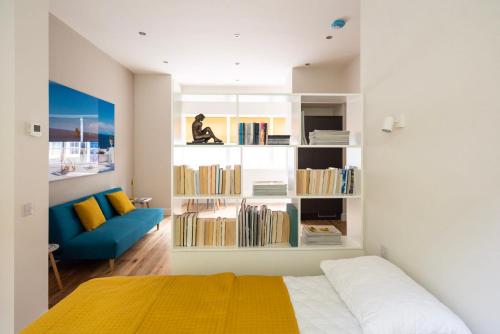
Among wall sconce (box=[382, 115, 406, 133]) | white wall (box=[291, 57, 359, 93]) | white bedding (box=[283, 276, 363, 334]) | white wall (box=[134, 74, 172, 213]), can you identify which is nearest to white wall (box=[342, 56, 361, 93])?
white wall (box=[291, 57, 359, 93])

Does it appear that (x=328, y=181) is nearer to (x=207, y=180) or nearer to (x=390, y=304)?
(x=207, y=180)

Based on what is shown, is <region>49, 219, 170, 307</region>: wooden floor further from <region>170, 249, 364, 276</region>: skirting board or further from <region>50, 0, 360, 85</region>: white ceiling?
<region>50, 0, 360, 85</region>: white ceiling

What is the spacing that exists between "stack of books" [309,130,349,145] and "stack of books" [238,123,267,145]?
1.28 ft

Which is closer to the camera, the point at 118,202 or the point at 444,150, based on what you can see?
the point at 444,150

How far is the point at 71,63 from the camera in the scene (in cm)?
376

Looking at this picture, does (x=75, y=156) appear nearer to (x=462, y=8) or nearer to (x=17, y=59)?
(x=17, y=59)

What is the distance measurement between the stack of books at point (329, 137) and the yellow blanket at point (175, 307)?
1125 mm

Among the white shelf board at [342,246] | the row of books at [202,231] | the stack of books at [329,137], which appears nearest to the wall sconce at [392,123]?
the stack of books at [329,137]

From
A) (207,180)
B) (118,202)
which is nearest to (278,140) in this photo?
(207,180)

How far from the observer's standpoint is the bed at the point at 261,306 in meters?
1.21

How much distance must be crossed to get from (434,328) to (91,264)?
12.0 feet

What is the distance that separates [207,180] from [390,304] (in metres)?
1.52

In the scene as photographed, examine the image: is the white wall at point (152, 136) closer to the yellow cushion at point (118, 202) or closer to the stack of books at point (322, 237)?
the yellow cushion at point (118, 202)

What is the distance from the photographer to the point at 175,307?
1.42 m
